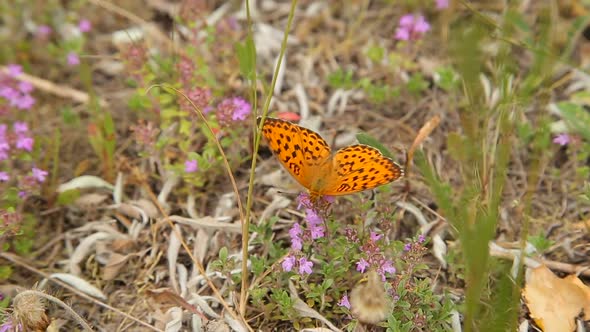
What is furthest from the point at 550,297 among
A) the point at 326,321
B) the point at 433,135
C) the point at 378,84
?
the point at 378,84

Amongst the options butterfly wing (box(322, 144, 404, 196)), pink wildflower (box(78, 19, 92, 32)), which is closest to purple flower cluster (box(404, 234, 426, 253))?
butterfly wing (box(322, 144, 404, 196))

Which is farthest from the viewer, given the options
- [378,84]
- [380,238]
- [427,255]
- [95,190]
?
[378,84]

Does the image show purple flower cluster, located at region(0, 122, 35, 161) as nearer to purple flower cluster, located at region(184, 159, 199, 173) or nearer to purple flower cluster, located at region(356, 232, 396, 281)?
purple flower cluster, located at region(184, 159, 199, 173)

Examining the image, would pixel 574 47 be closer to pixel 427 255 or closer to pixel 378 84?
pixel 378 84

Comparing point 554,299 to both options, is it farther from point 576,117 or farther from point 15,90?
point 15,90

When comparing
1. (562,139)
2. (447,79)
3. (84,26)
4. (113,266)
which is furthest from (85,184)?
(562,139)

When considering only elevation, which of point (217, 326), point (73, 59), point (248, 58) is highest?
point (73, 59)

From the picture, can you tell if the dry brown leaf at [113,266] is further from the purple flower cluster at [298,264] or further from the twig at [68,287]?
the purple flower cluster at [298,264]
